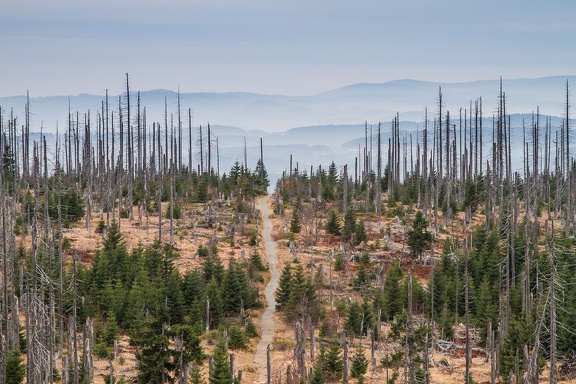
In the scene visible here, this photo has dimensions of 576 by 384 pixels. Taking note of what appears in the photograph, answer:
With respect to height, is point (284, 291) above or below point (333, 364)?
above

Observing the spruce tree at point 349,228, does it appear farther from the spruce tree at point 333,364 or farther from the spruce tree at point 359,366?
the spruce tree at point 333,364

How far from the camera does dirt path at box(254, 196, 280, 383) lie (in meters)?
45.9

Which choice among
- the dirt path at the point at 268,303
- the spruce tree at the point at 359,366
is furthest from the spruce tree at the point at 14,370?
the spruce tree at the point at 359,366

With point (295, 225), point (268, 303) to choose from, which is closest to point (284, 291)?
point (268, 303)

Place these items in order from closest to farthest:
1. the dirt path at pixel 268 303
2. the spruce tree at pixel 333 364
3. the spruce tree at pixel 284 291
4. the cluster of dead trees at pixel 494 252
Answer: the spruce tree at pixel 333 364 < the cluster of dead trees at pixel 494 252 < the dirt path at pixel 268 303 < the spruce tree at pixel 284 291

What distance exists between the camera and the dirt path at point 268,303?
45.9 m

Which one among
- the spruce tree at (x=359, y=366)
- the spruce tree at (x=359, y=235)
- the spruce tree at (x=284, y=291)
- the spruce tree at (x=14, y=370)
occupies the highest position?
the spruce tree at (x=359, y=235)

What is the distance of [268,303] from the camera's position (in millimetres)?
56312

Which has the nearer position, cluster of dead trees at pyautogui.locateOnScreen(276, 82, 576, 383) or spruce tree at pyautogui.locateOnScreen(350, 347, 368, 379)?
spruce tree at pyautogui.locateOnScreen(350, 347, 368, 379)

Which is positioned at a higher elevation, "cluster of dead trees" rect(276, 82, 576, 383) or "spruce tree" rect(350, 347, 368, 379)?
"cluster of dead trees" rect(276, 82, 576, 383)

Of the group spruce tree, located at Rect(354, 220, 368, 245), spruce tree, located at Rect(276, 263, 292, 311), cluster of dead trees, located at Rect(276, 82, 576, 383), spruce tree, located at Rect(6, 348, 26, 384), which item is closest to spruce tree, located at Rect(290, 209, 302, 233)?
cluster of dead trees, located at Rect(276, 82, 576, 383)

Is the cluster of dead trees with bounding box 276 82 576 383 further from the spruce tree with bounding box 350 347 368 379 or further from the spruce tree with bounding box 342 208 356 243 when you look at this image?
the spruce tree with bounding box 350 347 368 379

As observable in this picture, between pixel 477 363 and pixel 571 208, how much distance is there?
36.8 metres

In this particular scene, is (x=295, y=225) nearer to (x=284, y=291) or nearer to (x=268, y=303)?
(x=268, y=303)
